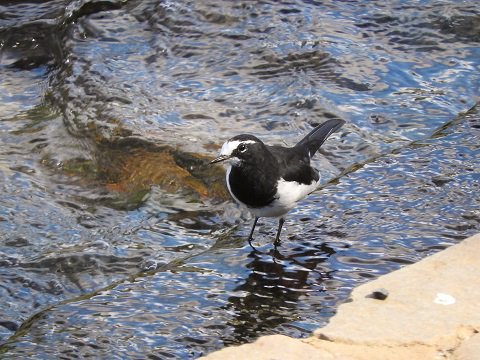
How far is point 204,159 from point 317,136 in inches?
39.5

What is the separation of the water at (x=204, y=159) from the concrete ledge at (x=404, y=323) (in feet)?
0.78

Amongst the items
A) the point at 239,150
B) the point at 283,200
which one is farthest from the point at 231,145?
the point at 283,200

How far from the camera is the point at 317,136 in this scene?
6.47 meters

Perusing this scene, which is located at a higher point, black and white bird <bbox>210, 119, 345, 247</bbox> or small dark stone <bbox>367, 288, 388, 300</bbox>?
black and white bird <bbox>210, 119, 345, 247</bbox>

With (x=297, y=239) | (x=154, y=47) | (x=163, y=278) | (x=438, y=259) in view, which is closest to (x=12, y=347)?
(x=163, y=278)

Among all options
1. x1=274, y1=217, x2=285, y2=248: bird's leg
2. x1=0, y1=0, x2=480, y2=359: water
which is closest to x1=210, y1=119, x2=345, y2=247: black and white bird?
x1=274, y1=217, x2=285, y2=248: bird's leg

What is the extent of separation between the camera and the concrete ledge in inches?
140

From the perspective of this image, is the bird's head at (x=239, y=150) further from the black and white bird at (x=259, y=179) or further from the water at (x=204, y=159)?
the water at (x=204, y=159)

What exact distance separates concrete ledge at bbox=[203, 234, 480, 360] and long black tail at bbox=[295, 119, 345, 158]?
201cm

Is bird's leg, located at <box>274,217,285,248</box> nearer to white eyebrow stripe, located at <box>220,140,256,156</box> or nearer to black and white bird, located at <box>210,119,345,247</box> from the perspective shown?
black and white bird, located at <box>210,119,345,247</box>

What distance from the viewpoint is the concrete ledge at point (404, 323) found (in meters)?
3.55

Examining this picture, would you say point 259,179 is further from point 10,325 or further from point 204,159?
point 10,325

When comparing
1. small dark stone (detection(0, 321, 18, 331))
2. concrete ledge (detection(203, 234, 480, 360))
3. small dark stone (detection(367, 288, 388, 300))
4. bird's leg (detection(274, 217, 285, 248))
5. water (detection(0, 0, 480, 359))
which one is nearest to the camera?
concrete ledge (detection(203, 234, 480, 360))

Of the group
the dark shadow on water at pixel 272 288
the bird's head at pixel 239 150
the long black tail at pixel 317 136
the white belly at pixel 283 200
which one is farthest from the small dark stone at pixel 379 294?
the long black tail at pixel 317 136
